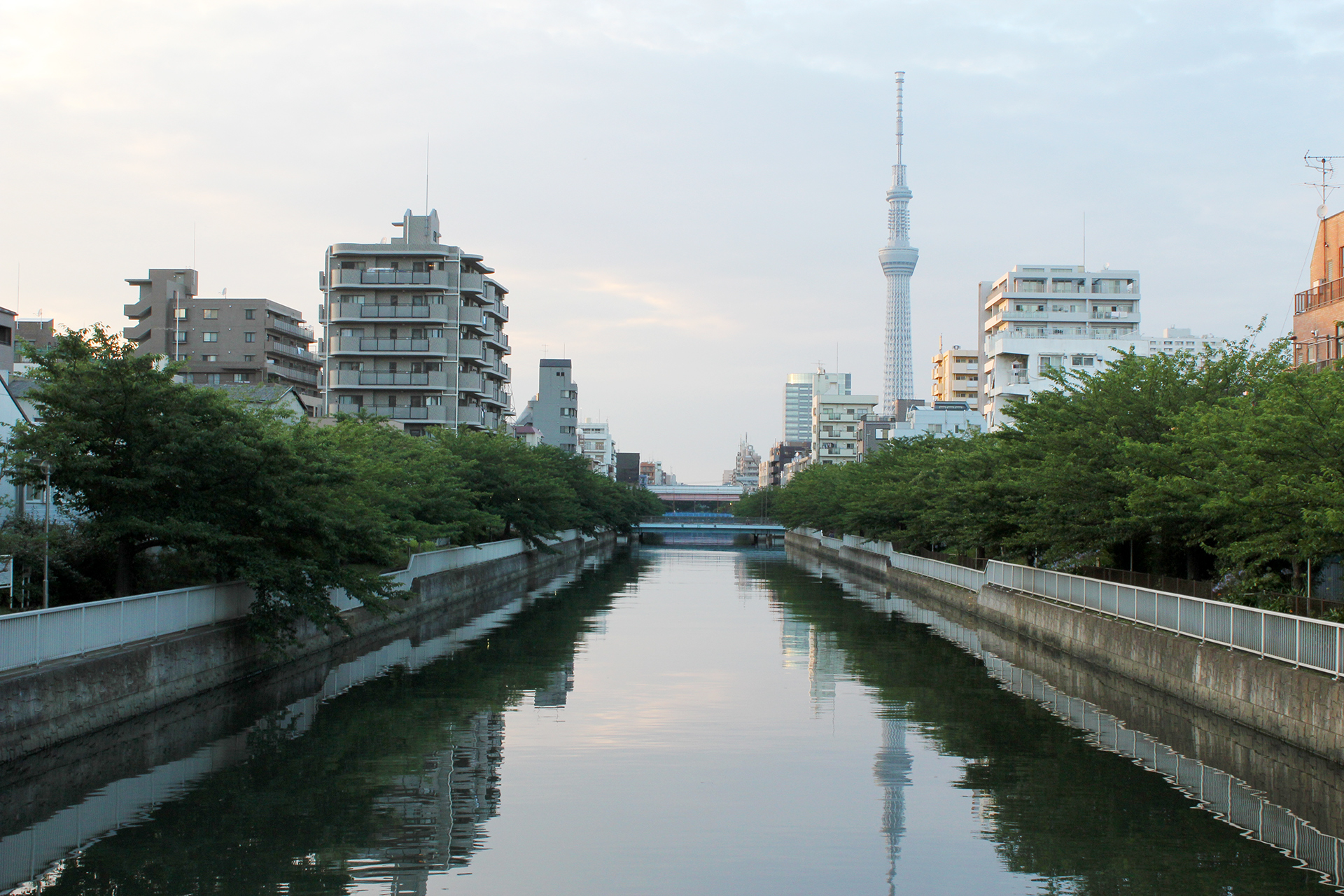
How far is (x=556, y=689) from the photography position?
27.3 meters

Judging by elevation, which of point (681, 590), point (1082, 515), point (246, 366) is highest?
point (246, 366)

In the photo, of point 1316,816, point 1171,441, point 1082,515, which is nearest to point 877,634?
point 1082,515

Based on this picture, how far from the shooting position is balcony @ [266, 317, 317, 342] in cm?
10038

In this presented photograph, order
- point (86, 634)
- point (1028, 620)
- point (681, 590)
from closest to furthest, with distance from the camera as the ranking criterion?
Result: point (86, 634) → point (1028, 620) → point (681, 590)

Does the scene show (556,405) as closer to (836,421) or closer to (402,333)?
(836,421)

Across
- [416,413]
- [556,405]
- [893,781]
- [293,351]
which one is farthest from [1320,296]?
[556,405]

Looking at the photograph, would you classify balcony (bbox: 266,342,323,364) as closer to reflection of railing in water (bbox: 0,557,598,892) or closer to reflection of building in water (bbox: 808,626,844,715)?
reflection of building in water (bbox: 808,626,844,715)

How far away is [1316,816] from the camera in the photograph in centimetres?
1559

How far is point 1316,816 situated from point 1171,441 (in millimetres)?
16394

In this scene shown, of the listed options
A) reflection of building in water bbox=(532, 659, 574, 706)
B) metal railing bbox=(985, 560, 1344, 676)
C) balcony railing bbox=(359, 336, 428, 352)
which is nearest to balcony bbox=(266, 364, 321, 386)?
balcony railing bbox=(359, 336, 428, 352)

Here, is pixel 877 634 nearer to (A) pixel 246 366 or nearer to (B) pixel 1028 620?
(B) pixel 1028 620

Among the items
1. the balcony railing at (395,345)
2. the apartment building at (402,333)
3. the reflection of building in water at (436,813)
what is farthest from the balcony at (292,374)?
the reflection of building in water at (436,813)

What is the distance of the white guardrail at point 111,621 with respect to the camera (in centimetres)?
1703

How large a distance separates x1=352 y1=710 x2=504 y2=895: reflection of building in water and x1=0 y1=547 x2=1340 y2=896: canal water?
0.05 metres
